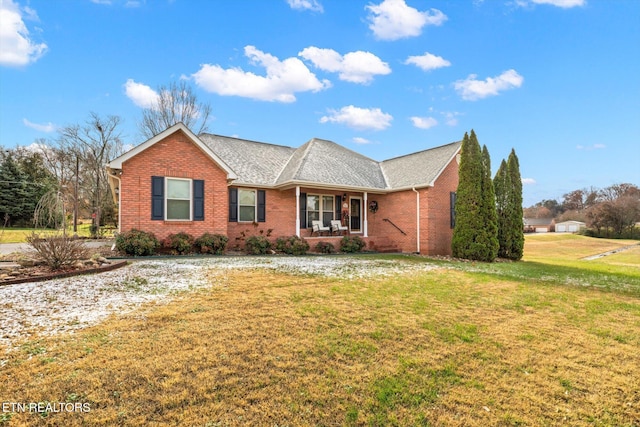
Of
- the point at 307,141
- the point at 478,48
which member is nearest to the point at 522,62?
the point at 478,48

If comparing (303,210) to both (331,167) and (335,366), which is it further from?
(335,366)

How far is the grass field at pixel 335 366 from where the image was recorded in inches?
98.3

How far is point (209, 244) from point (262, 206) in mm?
3688

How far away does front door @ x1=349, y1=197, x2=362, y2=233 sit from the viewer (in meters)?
17.5

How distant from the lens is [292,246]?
13.6 meters

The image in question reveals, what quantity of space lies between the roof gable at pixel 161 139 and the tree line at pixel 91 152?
1908 cm

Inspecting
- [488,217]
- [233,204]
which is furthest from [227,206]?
[488,217]

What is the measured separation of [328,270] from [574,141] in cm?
2167

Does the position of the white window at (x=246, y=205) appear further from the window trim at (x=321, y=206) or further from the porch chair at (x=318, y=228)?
the porch chair at (x=318, y=228)

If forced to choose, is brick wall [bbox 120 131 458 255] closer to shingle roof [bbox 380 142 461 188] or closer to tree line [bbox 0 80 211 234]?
shingle roof [bbox 380 142 461 188]

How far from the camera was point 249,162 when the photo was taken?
16.2 m

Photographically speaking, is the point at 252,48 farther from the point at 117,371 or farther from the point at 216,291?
the point at 117,371

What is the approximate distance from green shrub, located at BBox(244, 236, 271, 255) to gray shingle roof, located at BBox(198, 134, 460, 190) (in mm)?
2850

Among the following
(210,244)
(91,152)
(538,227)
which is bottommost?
(538,227)
